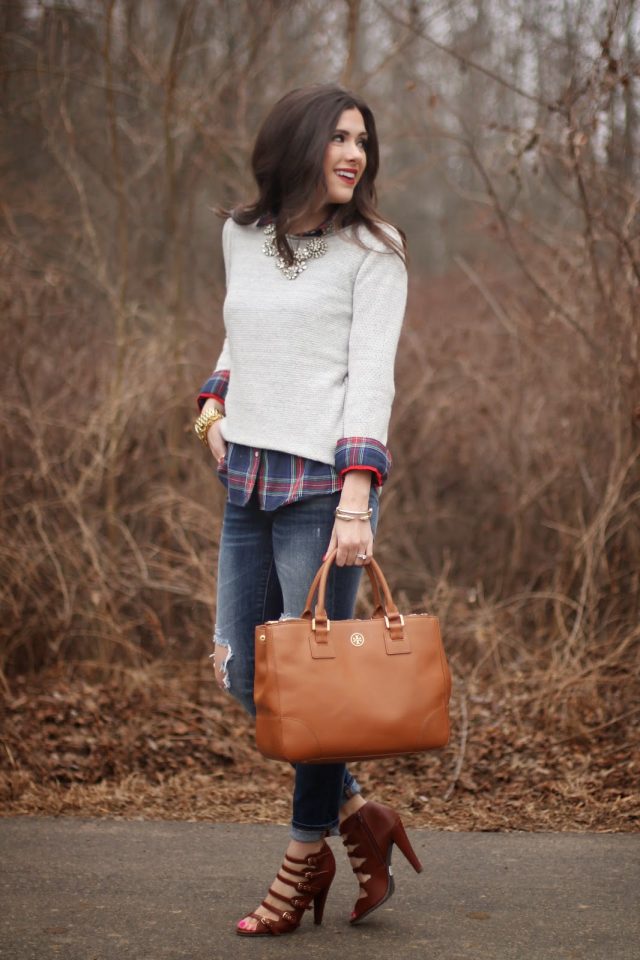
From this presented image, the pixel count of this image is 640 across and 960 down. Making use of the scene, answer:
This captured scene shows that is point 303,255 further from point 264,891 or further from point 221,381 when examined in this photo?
point 264,891

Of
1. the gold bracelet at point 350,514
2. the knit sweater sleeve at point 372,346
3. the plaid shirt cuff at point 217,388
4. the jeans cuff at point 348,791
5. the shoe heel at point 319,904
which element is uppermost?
the knit sweater sleeve at point 372,346

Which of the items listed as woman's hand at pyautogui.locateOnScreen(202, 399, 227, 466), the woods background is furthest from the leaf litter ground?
woman's hand at pyautogui.locateOnScreen(202, 399, 227, 466)

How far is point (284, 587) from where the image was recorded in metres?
2.74

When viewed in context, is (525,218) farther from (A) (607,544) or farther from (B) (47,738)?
(B) (47,738)

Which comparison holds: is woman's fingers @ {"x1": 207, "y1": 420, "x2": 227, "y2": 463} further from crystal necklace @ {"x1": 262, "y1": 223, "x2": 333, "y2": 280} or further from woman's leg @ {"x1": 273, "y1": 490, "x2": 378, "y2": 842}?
crystal necklace @ {"x1": 262, "y1": 223, "x2": 333, "y2": 280}

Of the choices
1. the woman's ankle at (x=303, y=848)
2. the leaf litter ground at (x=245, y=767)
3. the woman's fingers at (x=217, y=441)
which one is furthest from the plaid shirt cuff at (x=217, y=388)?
the leaf litter ground at (x=245, y=767)

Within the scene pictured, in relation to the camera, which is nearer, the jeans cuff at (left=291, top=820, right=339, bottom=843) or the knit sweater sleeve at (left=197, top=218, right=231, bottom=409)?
the jeans cuff at (left=291, top=820, right=339, bottom=843)

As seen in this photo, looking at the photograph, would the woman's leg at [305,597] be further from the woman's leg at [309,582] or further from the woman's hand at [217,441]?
the woman's hand at [217,441]

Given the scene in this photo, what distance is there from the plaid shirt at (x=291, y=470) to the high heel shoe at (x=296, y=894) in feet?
2.98

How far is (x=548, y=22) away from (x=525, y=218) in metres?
1.56

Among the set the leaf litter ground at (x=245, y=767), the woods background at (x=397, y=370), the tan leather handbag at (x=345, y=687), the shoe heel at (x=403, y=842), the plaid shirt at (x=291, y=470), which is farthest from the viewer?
the woods background at (x=397, y=370)

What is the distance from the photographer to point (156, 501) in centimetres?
566

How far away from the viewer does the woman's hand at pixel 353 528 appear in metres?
2.59

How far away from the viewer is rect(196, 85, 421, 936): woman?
2.68 metres
